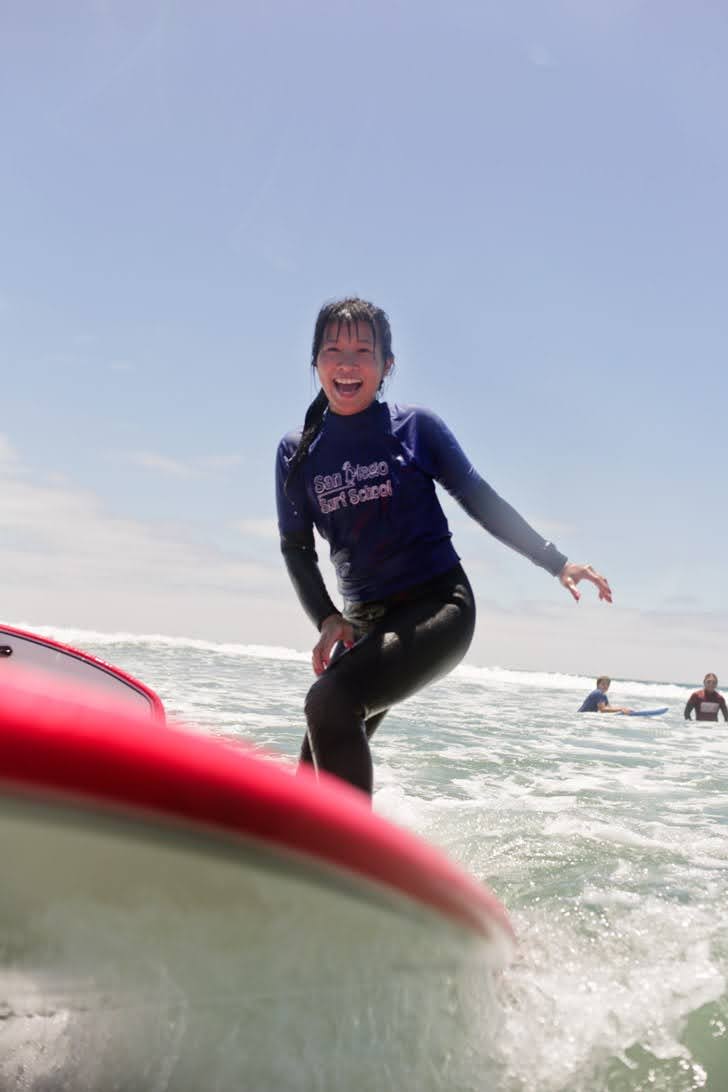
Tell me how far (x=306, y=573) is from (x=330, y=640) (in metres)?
0.33

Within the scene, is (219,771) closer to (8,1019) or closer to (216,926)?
(216,926)

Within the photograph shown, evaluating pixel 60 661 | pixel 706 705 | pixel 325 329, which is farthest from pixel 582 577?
pixel 706 705

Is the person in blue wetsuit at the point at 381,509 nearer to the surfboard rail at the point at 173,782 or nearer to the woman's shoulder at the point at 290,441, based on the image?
the woman's shoulder at the point at 290,441

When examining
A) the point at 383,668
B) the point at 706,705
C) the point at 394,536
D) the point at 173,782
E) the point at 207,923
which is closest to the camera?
the point at 173,782

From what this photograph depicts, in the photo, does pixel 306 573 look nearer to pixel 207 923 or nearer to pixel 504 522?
pixel 504 522

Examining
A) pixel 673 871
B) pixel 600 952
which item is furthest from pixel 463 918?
pixel 673 871

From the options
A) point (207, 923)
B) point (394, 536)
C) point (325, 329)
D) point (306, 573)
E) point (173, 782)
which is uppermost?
point (325, 329)

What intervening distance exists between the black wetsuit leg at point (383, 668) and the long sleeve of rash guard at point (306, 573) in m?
0.31

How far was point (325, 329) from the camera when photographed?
2.90 m

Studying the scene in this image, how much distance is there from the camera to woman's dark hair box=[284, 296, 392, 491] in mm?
2875

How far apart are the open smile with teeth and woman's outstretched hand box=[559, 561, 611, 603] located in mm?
934

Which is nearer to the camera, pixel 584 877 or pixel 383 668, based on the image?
pixel 383 668

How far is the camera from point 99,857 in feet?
3.85

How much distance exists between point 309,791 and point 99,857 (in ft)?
1.00
